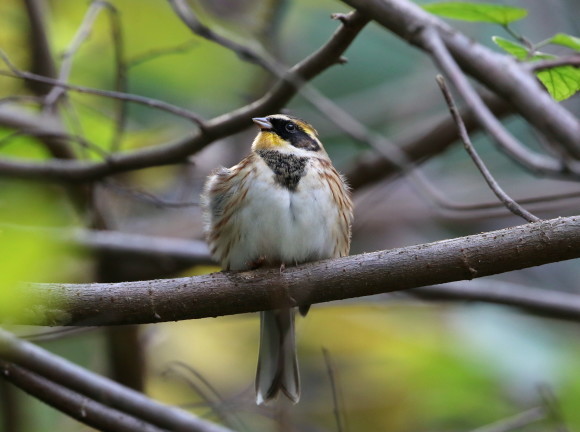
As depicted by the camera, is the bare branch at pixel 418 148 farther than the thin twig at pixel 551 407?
Yes

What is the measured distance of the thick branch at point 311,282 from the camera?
2.33m

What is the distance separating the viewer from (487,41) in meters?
7.19

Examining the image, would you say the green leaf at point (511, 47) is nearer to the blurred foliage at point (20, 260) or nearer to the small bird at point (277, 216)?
the small bird at point (277, 216)

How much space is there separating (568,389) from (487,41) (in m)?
3.72

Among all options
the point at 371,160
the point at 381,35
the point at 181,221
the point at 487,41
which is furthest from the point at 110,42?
the point at 487,41

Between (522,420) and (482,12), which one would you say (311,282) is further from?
(522,420)

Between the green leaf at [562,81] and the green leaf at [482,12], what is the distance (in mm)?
326

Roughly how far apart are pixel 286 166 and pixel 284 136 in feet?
0.83

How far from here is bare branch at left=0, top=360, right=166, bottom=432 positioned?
309 centimetres

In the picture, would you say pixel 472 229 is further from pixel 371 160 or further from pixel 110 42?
pixel 110 42

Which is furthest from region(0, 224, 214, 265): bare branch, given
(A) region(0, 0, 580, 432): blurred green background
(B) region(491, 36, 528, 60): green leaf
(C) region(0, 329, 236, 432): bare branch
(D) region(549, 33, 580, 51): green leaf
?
(D) region(549, 33, 580, 51): green leaf

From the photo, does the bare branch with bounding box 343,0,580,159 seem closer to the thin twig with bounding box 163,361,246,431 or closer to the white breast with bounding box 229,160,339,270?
the white breast with bounding box 229,160,339,270

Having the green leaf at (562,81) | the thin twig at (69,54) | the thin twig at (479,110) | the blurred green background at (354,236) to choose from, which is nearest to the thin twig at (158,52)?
the blurred green background at (354,236)

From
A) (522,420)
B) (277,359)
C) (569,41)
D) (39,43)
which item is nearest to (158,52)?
(39,43)
